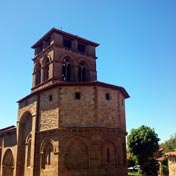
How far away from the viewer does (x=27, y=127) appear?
25.7m

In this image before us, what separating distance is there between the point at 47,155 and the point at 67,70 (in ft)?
40.9

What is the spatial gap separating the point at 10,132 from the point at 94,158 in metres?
14.0

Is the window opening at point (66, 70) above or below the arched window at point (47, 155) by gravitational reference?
above

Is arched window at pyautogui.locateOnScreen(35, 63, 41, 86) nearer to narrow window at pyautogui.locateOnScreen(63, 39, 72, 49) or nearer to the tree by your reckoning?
narrow window at pyautogui.locateOnScreen(63, 39, 72, 49)

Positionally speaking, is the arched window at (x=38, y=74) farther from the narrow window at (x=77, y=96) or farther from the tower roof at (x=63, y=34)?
the narrow window at (x=77, y=96)

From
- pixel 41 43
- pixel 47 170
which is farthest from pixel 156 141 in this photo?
pixel 41 43

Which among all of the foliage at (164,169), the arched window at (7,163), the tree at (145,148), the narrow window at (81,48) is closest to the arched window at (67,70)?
the narrow window at (81,48)

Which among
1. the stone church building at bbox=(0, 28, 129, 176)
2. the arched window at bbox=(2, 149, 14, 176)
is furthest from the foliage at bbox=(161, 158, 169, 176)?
the arched window at bbox=(2, 149, 14, 176)

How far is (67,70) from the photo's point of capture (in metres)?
30.2

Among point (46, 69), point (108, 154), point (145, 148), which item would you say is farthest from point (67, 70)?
point (145, 148)

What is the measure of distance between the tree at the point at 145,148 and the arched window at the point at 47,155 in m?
17.6

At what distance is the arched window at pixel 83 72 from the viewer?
30844mm

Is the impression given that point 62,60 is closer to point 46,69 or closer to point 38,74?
point 46,69

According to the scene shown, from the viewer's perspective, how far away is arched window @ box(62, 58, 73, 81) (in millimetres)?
29891
